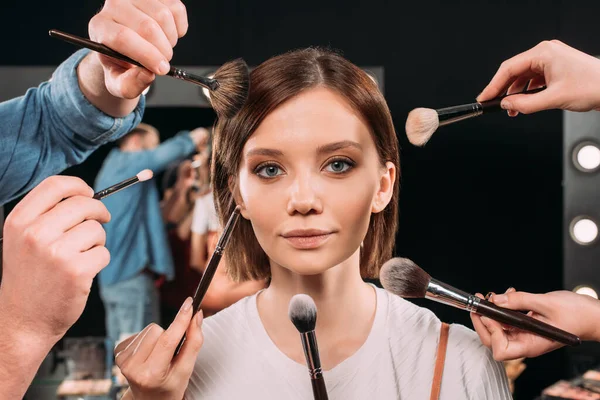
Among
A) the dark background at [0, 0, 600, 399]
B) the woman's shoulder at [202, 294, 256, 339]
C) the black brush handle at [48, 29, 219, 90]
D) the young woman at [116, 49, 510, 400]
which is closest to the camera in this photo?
the black brush handle at [48, 29, 219, 90]

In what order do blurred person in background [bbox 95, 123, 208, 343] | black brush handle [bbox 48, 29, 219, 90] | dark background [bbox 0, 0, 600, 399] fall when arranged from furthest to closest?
1. blurred person in background [bbox 95, 123, 208, 343]
2. dark background [bbox 0, 0, 600, 399]
3. black brush handle [bbox 48, 29, 219, 90]

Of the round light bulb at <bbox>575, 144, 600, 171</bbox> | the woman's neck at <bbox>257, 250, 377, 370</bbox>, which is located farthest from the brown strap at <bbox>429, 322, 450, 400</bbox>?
the round light bulb at <bbox>575, 144, 600, 171</bbox>

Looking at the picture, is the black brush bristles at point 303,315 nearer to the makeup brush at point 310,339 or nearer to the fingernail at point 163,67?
the makeup brush at point 310,339

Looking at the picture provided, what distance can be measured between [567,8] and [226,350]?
4.31 ft

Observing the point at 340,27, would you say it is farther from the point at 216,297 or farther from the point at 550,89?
the point at 550,89

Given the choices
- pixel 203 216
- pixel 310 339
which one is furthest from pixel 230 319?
pixel 203 216

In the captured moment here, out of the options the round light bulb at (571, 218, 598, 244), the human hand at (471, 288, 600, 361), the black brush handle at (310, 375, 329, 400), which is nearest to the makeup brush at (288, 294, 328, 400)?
the black brush handle at (310, 375, 329, 400)

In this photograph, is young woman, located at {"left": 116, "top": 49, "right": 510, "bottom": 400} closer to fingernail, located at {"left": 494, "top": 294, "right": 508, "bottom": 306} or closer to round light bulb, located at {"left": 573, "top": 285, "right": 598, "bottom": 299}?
fingernail, located at {"left": 494, "top": 294, "right": 508, "bottom": 306}

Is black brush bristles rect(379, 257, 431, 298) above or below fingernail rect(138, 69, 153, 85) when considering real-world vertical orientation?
below

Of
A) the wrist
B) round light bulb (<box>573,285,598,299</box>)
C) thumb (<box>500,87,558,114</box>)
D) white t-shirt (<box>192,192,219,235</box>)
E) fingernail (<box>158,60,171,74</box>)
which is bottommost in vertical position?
round light bulb (<box>573,285,598,299</box>)

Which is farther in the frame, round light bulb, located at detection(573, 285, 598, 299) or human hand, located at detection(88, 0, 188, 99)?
round light bulb, located at detection(573, 285, 598, 299)

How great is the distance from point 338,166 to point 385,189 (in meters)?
0.11

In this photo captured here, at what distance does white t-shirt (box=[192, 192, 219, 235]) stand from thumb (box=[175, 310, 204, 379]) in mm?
1276

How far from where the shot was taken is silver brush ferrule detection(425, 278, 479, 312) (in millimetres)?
1038
